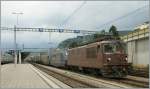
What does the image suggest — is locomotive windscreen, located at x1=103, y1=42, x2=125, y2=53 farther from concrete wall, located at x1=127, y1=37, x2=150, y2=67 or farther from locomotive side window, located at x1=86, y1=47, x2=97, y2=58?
concrete wall, located at x1=127, y1=37, x2=150, y2=67

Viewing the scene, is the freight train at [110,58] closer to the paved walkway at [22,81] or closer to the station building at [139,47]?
the paved walkway at [22,81]

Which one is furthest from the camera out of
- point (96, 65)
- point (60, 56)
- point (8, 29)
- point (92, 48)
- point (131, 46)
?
point (8, 29)

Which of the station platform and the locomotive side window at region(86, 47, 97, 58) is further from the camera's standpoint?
the locomotive side window at region(86, 47, 97, 58)

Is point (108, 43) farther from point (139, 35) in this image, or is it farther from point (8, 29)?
point (8, 29)

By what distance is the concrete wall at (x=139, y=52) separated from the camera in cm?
4456

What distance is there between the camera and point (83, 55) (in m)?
36.4

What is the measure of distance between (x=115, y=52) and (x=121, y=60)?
2.56 feet

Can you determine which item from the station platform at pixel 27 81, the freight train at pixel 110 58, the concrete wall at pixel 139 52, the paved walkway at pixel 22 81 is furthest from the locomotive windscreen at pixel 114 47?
the concrete wall at pixel 139 52

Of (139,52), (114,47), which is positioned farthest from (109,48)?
(139,52)

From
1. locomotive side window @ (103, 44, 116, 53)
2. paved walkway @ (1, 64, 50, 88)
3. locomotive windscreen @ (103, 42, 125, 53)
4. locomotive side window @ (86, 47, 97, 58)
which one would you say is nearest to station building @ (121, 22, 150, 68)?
locomotive side window @ (86, 47, 97, 58)

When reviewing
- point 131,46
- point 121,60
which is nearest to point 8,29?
point 131,46

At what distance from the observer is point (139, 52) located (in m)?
46.7

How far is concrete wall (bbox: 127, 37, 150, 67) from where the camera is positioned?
4456 cm

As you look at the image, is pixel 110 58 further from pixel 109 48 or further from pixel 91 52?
pixel 91 52
